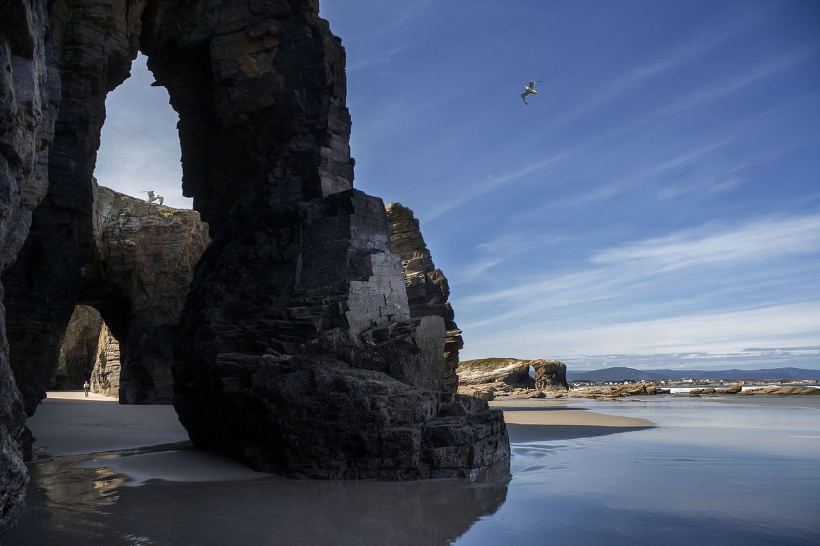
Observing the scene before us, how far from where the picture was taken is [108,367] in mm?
28734

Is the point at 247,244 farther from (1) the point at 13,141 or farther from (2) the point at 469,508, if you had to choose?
(1) the point at 13,141

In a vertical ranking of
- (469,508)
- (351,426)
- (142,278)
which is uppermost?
(142,278)

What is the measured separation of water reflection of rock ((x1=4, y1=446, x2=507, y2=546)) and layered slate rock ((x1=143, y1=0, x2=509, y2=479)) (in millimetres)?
Answer: 752

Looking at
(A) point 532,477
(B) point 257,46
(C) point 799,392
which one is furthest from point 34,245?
(C) point 799,392

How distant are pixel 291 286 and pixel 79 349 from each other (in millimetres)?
30268

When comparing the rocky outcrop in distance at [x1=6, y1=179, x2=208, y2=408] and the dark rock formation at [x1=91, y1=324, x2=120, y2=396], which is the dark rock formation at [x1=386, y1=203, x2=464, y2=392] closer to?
the rocky outcrop in distance at [x1=6, y1=179, x2=208, y2=408]

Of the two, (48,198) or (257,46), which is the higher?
(257,46)

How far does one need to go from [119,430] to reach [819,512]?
13.8 m

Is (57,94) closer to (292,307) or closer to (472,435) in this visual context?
(292,307)

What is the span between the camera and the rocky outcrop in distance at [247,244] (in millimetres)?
7273

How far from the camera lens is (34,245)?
1313cm

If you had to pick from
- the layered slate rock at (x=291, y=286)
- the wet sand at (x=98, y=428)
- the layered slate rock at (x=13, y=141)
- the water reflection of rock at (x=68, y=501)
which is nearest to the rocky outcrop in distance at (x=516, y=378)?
the wet sand at (x=98, y=428)

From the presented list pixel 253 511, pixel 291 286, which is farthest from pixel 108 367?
pixel 253 511

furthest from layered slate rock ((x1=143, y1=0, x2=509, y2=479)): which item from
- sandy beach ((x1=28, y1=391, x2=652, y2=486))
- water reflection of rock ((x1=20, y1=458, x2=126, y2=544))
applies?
water reflection of rock ((x1=20, y1=458, x2=126, y2=544))
